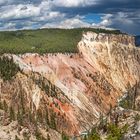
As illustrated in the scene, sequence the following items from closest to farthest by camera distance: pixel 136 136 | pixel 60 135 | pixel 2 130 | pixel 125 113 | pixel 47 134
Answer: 1. pixel 136 136
2. pixel 125 113
3. pixel 2 130
4. pixel 47 134
5. pixel 60 135

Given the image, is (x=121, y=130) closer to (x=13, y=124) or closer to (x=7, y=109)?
(x=13, y=124)

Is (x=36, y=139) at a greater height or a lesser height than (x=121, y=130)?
lesser

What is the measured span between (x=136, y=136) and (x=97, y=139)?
85.1 feet

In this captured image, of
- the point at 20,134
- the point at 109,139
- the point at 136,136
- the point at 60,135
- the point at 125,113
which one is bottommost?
the point at 60,135

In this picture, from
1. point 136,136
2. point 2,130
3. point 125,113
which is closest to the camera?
point 136,136

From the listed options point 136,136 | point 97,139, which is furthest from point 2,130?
point 136,136

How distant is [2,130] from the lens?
167250 mm

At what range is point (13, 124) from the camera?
17312 cm

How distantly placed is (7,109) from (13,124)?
2417 cm

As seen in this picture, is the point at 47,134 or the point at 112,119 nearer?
the point at 112,119

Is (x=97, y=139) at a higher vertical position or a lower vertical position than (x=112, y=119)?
higher

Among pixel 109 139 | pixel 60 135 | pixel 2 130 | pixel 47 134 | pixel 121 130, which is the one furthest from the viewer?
pixel 60 135

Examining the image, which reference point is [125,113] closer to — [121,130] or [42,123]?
[121,130]

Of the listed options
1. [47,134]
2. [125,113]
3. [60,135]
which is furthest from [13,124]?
[125,113]
